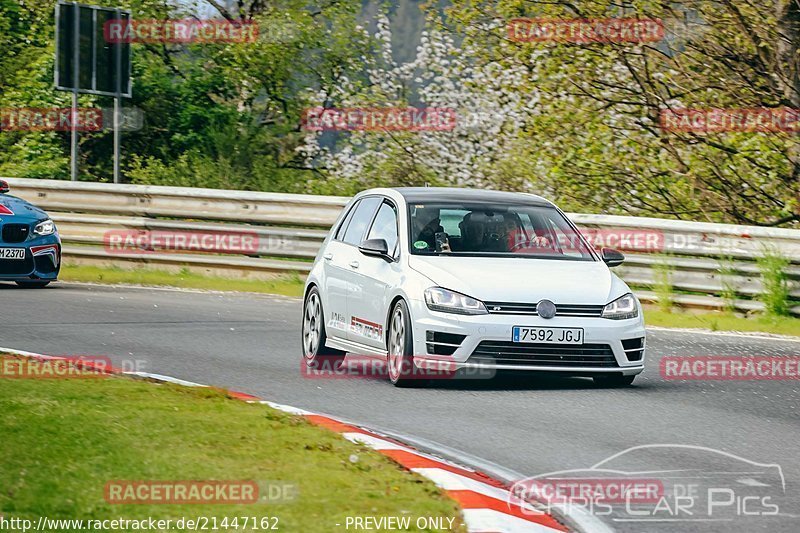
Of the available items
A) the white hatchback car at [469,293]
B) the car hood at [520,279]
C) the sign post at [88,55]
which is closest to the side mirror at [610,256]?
the white hatchback car at [469,293]

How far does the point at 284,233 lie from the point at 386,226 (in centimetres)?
787

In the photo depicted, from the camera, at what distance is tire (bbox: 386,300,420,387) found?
10984 mm

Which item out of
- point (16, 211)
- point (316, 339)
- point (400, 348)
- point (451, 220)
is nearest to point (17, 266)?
point (16, 211)

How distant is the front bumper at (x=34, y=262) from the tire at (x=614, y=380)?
8618mm

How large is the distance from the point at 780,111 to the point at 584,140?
316 cm

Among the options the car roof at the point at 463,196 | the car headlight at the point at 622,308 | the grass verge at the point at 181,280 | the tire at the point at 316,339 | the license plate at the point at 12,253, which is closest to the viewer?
the car headlight at the point at 622,308

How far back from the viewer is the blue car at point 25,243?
17.8 meters

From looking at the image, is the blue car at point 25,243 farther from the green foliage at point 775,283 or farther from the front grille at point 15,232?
the green foliage at point 775,283

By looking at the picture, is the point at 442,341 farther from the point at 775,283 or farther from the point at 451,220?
the point at 775,283

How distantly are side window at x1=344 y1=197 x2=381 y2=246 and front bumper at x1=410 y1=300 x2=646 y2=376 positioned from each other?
69.9 inches

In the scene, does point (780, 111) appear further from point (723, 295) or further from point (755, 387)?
point (755, 387)

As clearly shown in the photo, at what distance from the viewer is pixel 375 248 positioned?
1159 cm

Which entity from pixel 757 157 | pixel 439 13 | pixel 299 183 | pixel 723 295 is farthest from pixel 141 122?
pixel 723 295

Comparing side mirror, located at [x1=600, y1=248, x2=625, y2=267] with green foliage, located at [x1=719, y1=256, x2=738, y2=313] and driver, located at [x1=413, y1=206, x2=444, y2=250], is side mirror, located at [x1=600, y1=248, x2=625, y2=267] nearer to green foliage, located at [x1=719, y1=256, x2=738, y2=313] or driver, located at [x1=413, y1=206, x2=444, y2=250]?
driver, located at [x1=413, y1=206, x2=444, y2=250]
